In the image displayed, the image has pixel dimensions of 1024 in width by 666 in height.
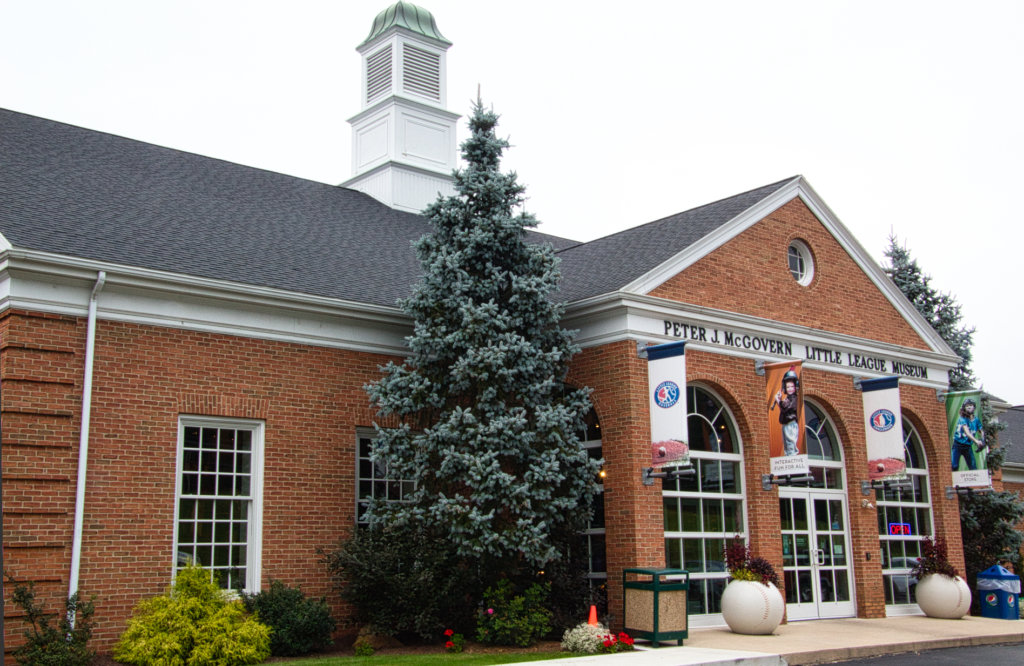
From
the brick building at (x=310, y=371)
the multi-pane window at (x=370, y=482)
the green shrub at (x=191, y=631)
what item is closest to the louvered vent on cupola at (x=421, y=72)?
the brick building at (x=310, y=371)

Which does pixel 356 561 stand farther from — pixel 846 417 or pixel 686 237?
pixel 846 417

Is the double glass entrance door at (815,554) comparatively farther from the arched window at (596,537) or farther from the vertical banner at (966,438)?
the vertical banner at (966,438)

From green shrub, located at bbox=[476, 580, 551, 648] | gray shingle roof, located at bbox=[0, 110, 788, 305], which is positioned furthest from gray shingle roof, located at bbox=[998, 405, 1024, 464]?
green shrub, located at bbox=[476, 580, 551, 648]

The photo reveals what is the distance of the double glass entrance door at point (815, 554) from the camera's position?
1747cm

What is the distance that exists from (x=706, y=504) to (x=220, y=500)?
7.52 m

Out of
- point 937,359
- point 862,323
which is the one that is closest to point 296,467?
point 862,323

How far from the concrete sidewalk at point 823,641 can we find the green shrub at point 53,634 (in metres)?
5.60

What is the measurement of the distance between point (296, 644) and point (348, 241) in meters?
8.04

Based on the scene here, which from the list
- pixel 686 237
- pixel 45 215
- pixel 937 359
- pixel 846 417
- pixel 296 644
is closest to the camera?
pixel 296 644

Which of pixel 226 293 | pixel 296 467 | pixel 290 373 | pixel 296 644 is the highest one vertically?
pixel 226 293

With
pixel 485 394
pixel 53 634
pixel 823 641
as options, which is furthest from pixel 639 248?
pixel 53 634

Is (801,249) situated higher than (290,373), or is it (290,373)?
(801,249)

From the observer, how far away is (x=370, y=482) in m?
16.0

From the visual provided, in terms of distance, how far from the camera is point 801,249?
63.8 feet
